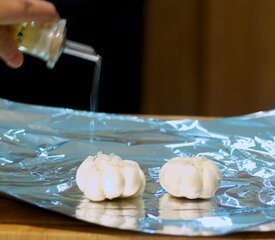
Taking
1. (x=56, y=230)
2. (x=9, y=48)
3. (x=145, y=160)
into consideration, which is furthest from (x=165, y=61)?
(x=56, y=230)

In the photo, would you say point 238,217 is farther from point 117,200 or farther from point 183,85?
point 183,85

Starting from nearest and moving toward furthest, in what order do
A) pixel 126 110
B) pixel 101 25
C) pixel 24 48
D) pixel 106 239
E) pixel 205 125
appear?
pixel 106 239, pixel 24 48, pixel 205 125, pixel 101 25, pixel 126 110

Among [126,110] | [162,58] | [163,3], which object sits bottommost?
[126,110]

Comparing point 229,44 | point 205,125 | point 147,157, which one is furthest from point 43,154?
point 229,44

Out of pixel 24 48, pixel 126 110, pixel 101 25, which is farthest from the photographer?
pixel 126 110

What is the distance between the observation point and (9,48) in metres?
0.72

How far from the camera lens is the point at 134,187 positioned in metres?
0.69

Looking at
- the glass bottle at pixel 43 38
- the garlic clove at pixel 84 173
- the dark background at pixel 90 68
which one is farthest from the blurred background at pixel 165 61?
the garlic clove at pixel 84 173

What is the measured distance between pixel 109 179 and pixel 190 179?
0.08 meters

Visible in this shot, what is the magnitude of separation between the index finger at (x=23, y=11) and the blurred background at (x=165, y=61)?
1.12 meters

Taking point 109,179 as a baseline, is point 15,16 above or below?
above

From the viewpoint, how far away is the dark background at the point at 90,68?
181cm

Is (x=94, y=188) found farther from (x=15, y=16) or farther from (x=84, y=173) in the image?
(x=15, y=16)

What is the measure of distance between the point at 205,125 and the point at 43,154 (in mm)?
260
